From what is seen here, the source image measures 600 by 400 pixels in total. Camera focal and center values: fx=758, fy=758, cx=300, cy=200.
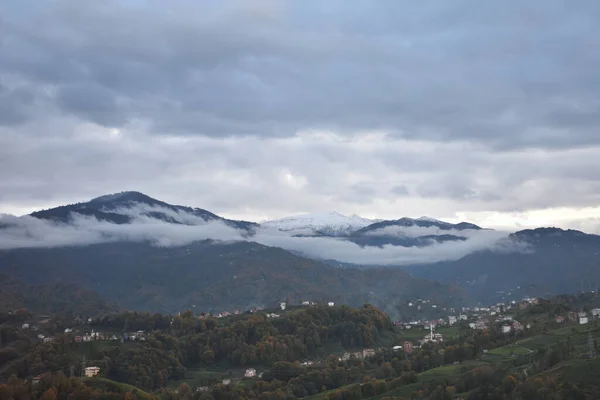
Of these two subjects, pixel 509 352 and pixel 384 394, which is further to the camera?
pixel 509 352

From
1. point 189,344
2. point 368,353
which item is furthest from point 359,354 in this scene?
point 189,344

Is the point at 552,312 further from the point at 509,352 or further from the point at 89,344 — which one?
the point at 89,344

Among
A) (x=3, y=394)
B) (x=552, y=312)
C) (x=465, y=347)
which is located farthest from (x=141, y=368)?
(x=552, y=312)

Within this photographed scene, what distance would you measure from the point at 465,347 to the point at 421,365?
29.7 feet

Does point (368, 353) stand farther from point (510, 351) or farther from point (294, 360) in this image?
point (510, 351)

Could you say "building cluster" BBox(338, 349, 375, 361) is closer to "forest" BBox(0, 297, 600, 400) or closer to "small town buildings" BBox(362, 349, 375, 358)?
"small town buildings" BBox(362, 349, 375, 358)

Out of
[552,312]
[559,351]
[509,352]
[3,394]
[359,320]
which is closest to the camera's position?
[3,394]

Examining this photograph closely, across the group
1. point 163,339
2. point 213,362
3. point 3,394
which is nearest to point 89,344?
point 163,339

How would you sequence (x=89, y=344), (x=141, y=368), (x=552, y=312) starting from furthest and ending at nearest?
(x=552, y=312) → (x=89, y=344) → (x=141, y=368)

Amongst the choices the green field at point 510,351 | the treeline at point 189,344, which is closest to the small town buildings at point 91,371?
the treeline at point 189,344

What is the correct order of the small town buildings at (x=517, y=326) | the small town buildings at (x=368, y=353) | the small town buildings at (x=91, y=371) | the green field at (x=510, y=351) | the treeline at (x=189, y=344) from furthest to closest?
the small town buildings at (x=368, y=353) → the small town buildings at (x=517, y=326) → the treeline at (x=189, y=344) → the small town buildings at (x=91, y=371) → the green field at (x=510, y=351)

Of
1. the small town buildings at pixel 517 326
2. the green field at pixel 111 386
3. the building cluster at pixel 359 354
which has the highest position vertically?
the small town buildings at pixel 517 326

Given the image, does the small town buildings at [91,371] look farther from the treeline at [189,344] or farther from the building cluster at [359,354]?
the building cluster at [359,354]

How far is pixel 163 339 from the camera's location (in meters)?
162
